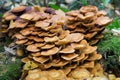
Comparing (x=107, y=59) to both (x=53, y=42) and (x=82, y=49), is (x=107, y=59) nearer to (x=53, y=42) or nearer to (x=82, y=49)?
(x=82, y=49)

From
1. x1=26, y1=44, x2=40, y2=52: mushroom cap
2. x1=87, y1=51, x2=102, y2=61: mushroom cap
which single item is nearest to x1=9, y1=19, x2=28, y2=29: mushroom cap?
x1=26, y1=44, x2=40, y2=52: mushroom cap

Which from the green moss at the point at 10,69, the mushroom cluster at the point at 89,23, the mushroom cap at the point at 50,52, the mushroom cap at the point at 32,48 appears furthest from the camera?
the mushroom cluster at the point at 89,23

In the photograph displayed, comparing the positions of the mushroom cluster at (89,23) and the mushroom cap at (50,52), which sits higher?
the mushroom cluster at (89,23)

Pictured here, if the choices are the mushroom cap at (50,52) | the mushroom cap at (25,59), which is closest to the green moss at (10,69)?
the mushroom cap at (25,59)

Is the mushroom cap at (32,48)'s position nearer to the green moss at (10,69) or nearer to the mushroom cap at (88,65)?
the green moss at (10,69)

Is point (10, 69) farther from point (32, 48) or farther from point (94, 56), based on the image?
point (94, 56)

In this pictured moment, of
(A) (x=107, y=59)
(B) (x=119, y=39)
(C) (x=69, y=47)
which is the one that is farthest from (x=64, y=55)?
(B) (x=119, y=39)

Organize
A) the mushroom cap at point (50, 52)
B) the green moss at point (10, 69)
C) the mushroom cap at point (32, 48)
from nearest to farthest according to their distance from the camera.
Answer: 1. the mushroom cap at point (50, 52)
2. the mushroom cap at point (32, 48)
3. the green moss at point (10, 69)
